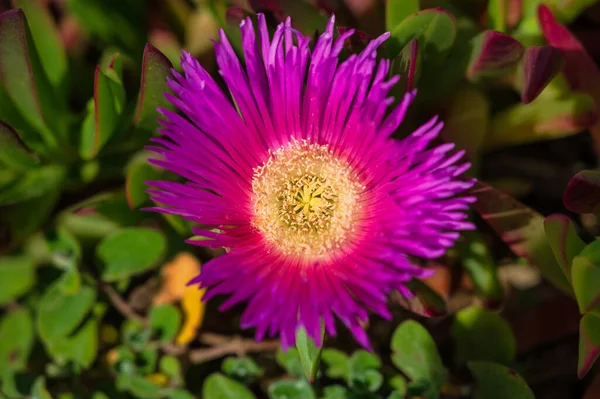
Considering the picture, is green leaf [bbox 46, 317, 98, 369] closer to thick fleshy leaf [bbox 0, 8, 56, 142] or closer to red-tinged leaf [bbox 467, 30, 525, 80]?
Answer: thick fleshy leaf [bbox 0, 8, 56, 142]

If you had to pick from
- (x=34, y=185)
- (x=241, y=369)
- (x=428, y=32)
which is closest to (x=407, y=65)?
(x=428, y=32)

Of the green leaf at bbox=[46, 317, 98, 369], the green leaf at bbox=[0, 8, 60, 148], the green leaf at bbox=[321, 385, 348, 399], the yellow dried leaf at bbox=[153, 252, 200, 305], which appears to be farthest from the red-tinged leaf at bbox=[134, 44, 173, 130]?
the green leaf at bbox=[321, 385, 348, 399]

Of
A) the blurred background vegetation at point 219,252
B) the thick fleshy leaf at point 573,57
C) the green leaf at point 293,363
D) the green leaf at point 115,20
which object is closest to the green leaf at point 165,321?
the blurred background vegetation at point 219,252

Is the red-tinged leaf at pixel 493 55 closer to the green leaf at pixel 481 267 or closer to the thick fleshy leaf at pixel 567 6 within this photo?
the thick fleshy leaf at pixel 567 6

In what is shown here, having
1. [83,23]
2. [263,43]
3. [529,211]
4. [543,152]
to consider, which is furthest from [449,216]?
[83,23]

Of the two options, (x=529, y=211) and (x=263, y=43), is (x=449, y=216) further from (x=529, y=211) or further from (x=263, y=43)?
(x=263, y=43)

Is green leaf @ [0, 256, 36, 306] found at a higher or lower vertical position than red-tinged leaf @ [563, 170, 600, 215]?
lower
